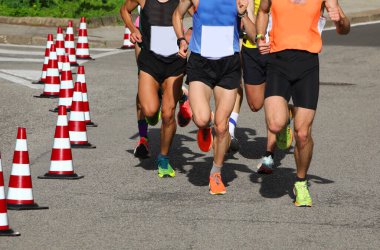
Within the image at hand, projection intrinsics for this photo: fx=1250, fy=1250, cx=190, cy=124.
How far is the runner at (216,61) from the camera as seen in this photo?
10617mm

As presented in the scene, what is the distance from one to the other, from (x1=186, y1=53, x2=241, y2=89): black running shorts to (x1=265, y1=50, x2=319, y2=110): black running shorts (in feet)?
2.19

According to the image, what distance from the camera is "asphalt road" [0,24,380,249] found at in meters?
8.92

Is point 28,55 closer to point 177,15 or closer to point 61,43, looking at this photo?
point 61,43

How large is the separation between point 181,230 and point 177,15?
2501 millimetres

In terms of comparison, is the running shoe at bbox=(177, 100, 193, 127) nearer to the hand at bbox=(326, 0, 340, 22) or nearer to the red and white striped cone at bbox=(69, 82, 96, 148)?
the red and white striped cone at bbox=(69, 82, 96, 148)

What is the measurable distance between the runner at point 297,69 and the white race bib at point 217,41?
450 mm

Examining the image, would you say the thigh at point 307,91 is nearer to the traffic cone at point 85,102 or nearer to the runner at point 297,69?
the runner at point 297,69

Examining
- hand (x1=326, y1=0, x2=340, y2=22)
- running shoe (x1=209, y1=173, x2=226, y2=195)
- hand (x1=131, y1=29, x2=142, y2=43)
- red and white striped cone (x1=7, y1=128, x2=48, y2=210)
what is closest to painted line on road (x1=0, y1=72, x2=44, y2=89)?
hand (x1=131, y1=29, x2=142, y2=43)

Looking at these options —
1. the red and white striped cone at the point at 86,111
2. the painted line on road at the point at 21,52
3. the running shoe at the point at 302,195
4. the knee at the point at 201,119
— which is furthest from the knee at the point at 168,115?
the painted line on road at the point at 21,52

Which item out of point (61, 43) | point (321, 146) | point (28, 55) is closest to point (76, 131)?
point (321, 146)

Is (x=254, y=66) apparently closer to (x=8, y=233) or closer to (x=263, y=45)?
(x=263, y=45)

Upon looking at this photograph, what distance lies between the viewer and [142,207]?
1003cm

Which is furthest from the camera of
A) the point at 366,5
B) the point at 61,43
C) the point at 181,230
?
the point at 366,5

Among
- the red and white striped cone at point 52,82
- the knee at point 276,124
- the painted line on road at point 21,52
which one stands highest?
the knee at point 276,124
